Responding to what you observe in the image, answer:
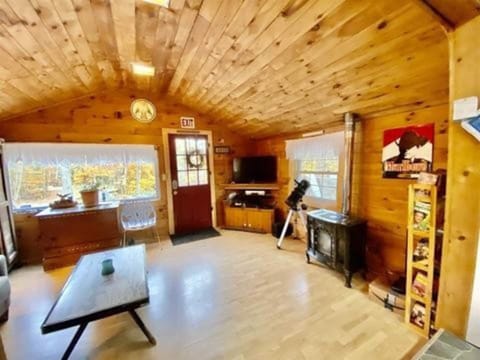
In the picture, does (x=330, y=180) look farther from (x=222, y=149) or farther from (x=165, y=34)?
(x=165, y=34)

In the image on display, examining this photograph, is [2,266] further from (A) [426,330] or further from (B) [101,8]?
(A) [426,330]

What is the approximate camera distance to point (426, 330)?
67.7 inches

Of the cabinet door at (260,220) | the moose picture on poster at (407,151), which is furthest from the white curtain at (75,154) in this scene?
the moose picture on poster at (407,151)

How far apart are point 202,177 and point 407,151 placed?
3.41 meters

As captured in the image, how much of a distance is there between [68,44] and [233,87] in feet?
5.70

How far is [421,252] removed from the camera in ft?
5.86

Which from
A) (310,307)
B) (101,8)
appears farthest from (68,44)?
(310,307)

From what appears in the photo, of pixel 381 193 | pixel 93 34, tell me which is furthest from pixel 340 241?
pixel 93 34

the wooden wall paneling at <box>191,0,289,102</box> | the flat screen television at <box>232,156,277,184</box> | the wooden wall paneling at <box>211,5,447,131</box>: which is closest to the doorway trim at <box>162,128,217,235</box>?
the flat screen television at <box>232,156,277,184</box>

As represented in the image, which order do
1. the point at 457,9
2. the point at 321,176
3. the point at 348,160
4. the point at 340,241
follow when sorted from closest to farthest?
the point at 457,9
the point at 340,241
the point at 348,160
the point at 321,176

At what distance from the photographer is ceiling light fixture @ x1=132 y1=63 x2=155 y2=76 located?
8.73 ft

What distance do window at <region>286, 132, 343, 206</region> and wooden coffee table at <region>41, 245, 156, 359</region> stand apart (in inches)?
108

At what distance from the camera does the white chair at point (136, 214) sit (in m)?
3.67

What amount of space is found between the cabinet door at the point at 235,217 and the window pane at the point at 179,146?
147cm
